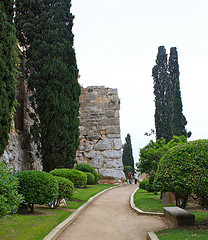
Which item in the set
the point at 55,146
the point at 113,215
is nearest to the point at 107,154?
the point at 55,146

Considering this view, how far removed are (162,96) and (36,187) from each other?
23.3 meters

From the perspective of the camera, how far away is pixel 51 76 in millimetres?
13273

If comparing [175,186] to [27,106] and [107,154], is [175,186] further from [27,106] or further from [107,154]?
[107,154]

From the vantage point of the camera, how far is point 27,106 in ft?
45.6

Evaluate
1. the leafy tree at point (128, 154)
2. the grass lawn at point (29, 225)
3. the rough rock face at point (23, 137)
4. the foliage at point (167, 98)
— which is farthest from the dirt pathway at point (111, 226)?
the leafy tree at point (128, 154)

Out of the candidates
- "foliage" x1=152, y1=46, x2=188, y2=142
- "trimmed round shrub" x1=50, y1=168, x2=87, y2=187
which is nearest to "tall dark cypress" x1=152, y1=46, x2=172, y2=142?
"foliage" x1=152, y1=46, x2=188, y2=142

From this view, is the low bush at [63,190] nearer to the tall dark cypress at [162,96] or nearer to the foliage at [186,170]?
the foliage at [186,170]

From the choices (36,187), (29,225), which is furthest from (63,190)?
(29,225)

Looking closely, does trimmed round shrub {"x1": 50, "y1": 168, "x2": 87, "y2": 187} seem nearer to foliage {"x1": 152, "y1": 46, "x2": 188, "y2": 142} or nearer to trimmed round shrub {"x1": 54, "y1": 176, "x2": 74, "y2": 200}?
trimmed round shrub {"x1": 54, "y1": 176, "x2": 74, "y2": 200}

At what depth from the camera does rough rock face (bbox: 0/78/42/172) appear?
12.1 m

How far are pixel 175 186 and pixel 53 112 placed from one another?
8841 mm

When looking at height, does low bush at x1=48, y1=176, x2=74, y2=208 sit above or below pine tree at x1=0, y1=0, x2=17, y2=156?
below

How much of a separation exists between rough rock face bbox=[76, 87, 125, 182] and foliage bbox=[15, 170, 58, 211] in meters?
13.4

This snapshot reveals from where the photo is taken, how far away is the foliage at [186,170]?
5113 mm
